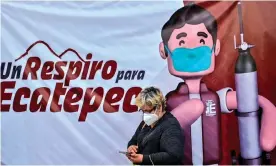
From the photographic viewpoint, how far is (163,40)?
340 centimetres

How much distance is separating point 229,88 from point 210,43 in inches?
14.4

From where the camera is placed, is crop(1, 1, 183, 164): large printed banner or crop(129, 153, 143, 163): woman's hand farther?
crop(1, 1, 183, 164): large printed banner

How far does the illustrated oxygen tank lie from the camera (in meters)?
3.34

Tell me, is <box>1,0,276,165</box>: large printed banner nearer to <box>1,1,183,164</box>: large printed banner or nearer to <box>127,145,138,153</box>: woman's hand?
<box>1,1,183,164</box>: large printed banner

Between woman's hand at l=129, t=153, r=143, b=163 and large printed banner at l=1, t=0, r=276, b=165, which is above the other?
large printed banner at l=1, t=0, r=276, b=165

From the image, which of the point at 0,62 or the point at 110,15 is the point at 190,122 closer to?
the point at 110,15

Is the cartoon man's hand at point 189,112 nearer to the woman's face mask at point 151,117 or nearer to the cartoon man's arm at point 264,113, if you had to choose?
the cartoon man's arm at point 264,113

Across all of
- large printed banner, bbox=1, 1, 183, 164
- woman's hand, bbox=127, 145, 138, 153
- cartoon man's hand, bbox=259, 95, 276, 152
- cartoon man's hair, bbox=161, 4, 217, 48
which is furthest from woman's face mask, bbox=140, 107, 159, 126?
cartoon man's hand, bbox=259, 95, 276, 152

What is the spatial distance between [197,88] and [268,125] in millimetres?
586

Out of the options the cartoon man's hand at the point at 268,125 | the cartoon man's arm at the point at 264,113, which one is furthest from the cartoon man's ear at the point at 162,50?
the cartoon man's hand at the point at 268,125

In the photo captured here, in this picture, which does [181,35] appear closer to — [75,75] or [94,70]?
[94,70]

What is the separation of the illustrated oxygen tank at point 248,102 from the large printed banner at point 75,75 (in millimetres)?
478

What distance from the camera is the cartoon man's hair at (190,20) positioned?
11.1 ft

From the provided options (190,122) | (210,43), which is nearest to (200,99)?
(190,122)
